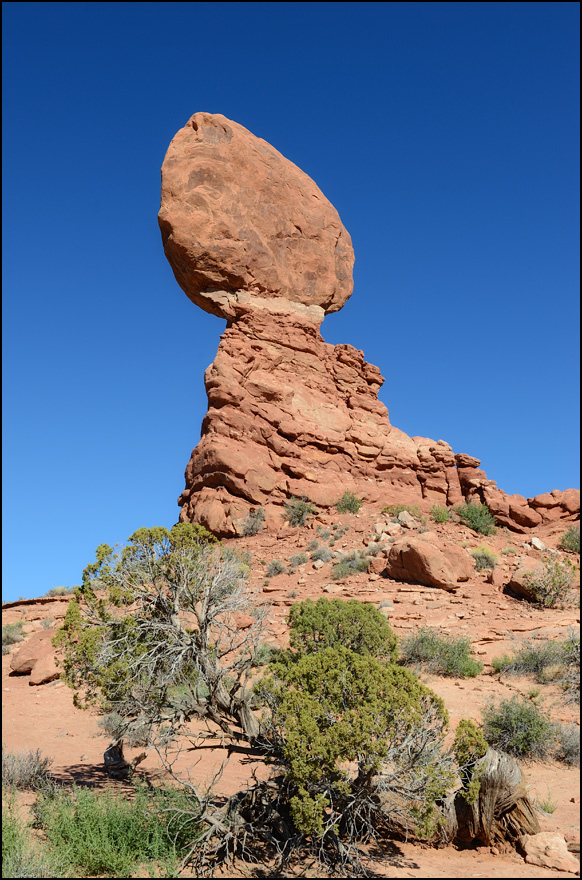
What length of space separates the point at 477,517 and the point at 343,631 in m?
15.8

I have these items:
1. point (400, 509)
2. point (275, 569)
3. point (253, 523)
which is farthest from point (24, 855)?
point (400, 509)

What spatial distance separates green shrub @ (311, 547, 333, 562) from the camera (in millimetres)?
18562

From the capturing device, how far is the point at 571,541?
19.9 metres

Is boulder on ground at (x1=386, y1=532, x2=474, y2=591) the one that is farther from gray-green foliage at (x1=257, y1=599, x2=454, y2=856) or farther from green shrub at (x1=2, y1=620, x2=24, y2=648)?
green shrub at (x1=2, y1=620, x2=24, y2=648)

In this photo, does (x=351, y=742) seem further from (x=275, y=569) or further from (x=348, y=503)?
(x=348, y=503)

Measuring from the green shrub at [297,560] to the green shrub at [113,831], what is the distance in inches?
444

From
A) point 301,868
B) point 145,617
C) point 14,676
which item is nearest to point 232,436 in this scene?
point 14,676

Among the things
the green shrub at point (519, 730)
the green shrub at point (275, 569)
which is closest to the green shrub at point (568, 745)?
the green shrub at point (519, 730)

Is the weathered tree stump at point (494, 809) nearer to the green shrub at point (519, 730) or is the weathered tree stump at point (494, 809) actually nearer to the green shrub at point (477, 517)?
the green shrub at point (519, 730)

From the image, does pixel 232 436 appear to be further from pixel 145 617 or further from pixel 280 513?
pixel 145 617

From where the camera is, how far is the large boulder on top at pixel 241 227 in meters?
24.8

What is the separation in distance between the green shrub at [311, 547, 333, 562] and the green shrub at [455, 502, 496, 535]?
605cm

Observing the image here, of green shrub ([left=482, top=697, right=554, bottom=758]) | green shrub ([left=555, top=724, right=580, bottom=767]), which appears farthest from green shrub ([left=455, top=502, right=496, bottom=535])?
green shrub ([left=555, top=724, right=580, bottom=767])


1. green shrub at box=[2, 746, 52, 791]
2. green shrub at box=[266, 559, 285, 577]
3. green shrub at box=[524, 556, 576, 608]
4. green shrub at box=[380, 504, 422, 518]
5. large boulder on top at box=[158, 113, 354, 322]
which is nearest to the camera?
green shrub at box=[2, 746, 52, 791]
